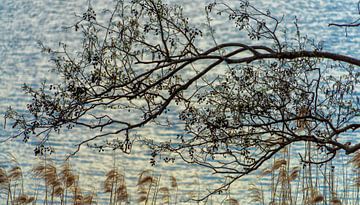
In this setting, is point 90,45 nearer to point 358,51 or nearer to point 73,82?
point 73,82

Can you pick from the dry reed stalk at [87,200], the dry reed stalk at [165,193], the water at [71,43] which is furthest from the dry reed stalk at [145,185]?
the water at [71,43]

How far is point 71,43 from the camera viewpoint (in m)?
16.1

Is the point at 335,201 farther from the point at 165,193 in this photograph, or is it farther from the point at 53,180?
the point at 53,180

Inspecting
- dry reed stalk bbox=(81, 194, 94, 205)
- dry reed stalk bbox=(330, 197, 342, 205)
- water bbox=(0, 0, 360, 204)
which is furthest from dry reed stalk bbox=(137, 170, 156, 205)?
water bbox=(0, 0, 360, 204)

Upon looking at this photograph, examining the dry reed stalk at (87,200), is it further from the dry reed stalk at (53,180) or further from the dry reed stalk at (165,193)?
the dry reed stalk at (165,193)

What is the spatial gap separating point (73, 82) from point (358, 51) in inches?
368

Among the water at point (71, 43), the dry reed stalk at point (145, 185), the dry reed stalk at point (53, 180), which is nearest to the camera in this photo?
the dry reed stalk at point (145, 185)

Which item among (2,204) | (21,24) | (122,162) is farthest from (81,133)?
(21,24)

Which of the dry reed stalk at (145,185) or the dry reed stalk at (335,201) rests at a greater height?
the dry reed stalk at (145,185)

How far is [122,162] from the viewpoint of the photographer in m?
10.9

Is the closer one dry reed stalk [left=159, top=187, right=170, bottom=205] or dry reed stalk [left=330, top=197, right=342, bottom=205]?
dry reed stalk [left=330, top=197, right=342, bottom=205]

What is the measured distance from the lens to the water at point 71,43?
433 inches

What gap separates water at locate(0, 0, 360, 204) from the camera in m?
11.0

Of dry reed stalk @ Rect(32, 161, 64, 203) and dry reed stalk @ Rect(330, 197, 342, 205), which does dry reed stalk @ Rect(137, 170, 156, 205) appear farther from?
dry reed stalk @ Rect(330, 197, 342, 205)
